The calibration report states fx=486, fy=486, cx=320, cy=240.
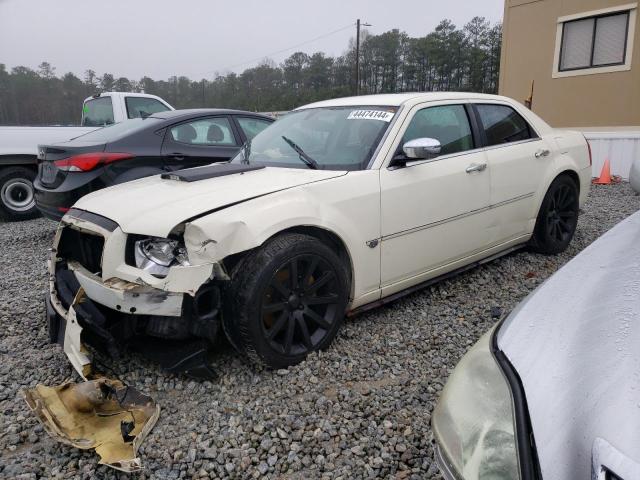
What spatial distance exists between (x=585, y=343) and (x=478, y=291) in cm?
277

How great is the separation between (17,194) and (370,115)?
658cm

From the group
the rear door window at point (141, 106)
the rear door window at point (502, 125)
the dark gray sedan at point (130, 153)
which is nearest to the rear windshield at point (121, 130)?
the dark gray sedan at point (130, 153)

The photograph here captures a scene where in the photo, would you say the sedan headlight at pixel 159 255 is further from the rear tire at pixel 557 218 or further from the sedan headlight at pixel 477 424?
the rear tire at pixel 557 218

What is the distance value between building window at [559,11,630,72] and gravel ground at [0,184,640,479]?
9.59m

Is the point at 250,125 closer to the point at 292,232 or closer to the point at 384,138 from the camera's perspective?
the point at 384,138

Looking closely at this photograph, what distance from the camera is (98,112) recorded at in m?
9.14

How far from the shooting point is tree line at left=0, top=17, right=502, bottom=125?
786 inches

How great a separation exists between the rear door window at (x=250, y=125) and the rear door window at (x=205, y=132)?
195 mm

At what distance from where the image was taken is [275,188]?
111 inches

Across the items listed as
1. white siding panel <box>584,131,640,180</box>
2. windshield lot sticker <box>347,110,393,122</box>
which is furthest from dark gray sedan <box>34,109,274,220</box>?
white siding panel <box>584,131,640,180</box>

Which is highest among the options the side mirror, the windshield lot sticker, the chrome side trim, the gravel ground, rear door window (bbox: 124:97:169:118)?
rear door window (bbox: 124:97:169:118)

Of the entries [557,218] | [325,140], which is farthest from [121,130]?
[557,218]

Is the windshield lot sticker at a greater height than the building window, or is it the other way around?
the building window

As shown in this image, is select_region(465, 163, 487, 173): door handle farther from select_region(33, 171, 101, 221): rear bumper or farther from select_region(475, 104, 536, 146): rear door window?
select_region(33, 171, 101, 221): rear bumper
